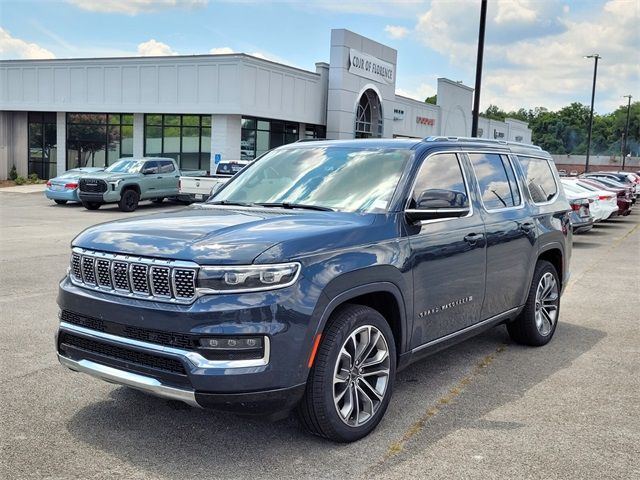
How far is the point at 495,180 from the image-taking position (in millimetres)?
5926

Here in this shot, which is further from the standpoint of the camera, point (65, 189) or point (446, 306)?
point (65, 189)

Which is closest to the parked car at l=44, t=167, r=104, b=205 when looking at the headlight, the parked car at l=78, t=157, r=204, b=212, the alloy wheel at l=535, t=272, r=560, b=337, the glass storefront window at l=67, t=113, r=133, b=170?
the parked car at l=78, t=157, r=204, b=212

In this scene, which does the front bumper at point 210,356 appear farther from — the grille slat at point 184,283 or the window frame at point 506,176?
the window frame at point 506,176

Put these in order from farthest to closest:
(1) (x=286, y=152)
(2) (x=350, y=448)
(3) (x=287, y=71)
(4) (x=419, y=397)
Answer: (3) (x=287, y=71), (1) (x=286, y=152), (4) (x=419, y=397), (2) (x=350, y=448)

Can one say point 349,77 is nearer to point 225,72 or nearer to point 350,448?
point 225,72

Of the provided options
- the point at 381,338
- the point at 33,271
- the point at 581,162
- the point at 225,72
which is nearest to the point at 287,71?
the point at 225,72

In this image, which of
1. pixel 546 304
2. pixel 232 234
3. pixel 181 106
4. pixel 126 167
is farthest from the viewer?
pixel 181 106

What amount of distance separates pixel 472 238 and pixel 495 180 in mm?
903

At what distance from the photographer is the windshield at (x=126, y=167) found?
78.2 ft

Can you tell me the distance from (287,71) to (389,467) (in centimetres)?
3214

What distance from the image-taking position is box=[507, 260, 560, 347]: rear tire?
21.1ft

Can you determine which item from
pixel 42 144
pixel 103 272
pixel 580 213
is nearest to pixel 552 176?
pixel 103 272

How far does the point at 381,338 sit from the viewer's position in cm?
431

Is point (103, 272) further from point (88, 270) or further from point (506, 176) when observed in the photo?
point (506, 176)
